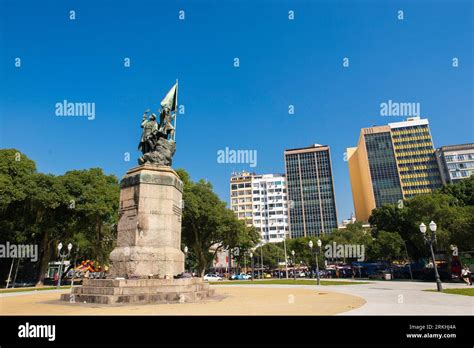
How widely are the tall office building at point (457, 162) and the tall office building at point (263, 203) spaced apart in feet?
164

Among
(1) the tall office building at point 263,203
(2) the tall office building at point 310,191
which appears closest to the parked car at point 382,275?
(2) the tall office building at point 310,191

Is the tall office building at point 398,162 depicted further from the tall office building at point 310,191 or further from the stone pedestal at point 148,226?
the stone pedestal at point 148,226

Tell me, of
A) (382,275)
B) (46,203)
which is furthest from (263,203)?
(46,203)

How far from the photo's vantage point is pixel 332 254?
2299 inches

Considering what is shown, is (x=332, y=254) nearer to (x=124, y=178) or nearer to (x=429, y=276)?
(x=429, y=276)

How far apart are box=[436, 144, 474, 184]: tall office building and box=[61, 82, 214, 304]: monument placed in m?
92.3

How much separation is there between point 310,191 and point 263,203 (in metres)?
17.7

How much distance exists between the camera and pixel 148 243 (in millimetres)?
13016

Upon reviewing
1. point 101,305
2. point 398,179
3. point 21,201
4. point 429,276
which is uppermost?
point 398,179

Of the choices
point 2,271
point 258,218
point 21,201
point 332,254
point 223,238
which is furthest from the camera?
point 258,218

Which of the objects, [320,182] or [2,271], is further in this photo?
[320,182]

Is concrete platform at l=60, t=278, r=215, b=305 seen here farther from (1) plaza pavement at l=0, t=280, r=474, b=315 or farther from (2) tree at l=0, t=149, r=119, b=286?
(2) tree at l=0, t=149, r=119, b=286

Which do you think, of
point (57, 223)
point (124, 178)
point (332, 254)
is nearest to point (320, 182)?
point (332, 254)
